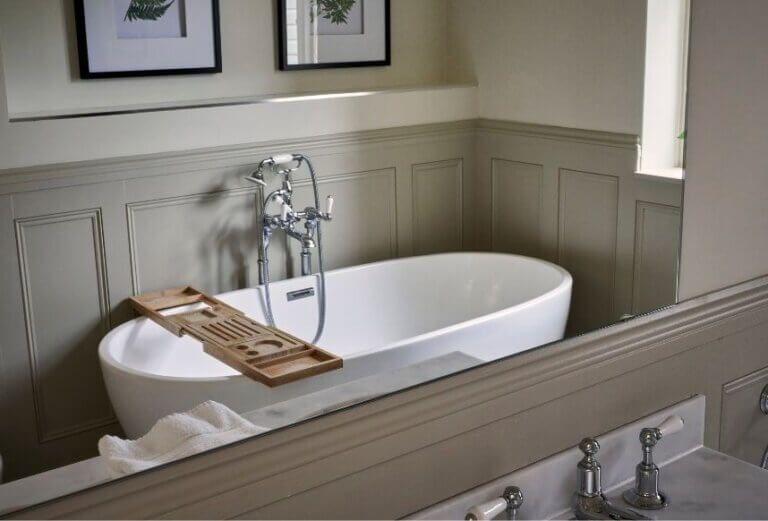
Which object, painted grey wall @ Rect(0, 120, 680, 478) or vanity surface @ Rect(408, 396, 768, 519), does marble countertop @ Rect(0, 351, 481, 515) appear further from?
vanity surface @ Rect(408, 396, 768, 519)

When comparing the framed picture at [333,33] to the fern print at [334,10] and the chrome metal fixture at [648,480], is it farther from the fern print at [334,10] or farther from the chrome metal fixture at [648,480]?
the chrome metal fixture at [648,480]

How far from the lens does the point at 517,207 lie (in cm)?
129

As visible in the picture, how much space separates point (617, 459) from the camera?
1.32 metres

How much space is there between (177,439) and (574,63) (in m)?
0.75

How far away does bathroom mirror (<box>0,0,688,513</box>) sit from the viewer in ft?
2.92

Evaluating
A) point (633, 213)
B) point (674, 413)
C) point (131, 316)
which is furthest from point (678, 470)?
point (131, 316)

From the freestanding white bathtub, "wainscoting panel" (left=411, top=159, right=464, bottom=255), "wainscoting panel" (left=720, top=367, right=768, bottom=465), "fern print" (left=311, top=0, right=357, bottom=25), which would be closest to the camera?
the freestanding white bathtub

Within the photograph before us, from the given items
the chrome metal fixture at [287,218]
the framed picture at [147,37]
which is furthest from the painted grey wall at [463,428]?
the framed picture at [147,37]

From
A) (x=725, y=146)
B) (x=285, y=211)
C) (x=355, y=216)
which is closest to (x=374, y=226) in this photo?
(x=355, y=216)

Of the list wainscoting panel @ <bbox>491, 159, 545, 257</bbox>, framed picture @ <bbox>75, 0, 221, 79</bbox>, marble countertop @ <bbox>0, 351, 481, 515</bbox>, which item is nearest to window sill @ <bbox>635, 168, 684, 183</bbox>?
wainscoting panel @ <bbox>491, 159, 545, 257</bbox>

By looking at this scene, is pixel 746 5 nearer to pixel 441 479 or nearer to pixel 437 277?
pixel 437 277

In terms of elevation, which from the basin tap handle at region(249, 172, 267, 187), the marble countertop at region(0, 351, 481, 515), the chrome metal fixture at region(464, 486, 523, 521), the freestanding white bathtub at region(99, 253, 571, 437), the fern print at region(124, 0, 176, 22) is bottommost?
the chrome metal fixture at region(464, 486, 523, 521)

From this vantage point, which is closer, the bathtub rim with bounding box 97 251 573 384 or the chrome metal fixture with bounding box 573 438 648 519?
the bathtub rim with bounding box 97 251 573 384

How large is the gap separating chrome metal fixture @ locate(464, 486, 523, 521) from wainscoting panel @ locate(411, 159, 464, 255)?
0.33m
